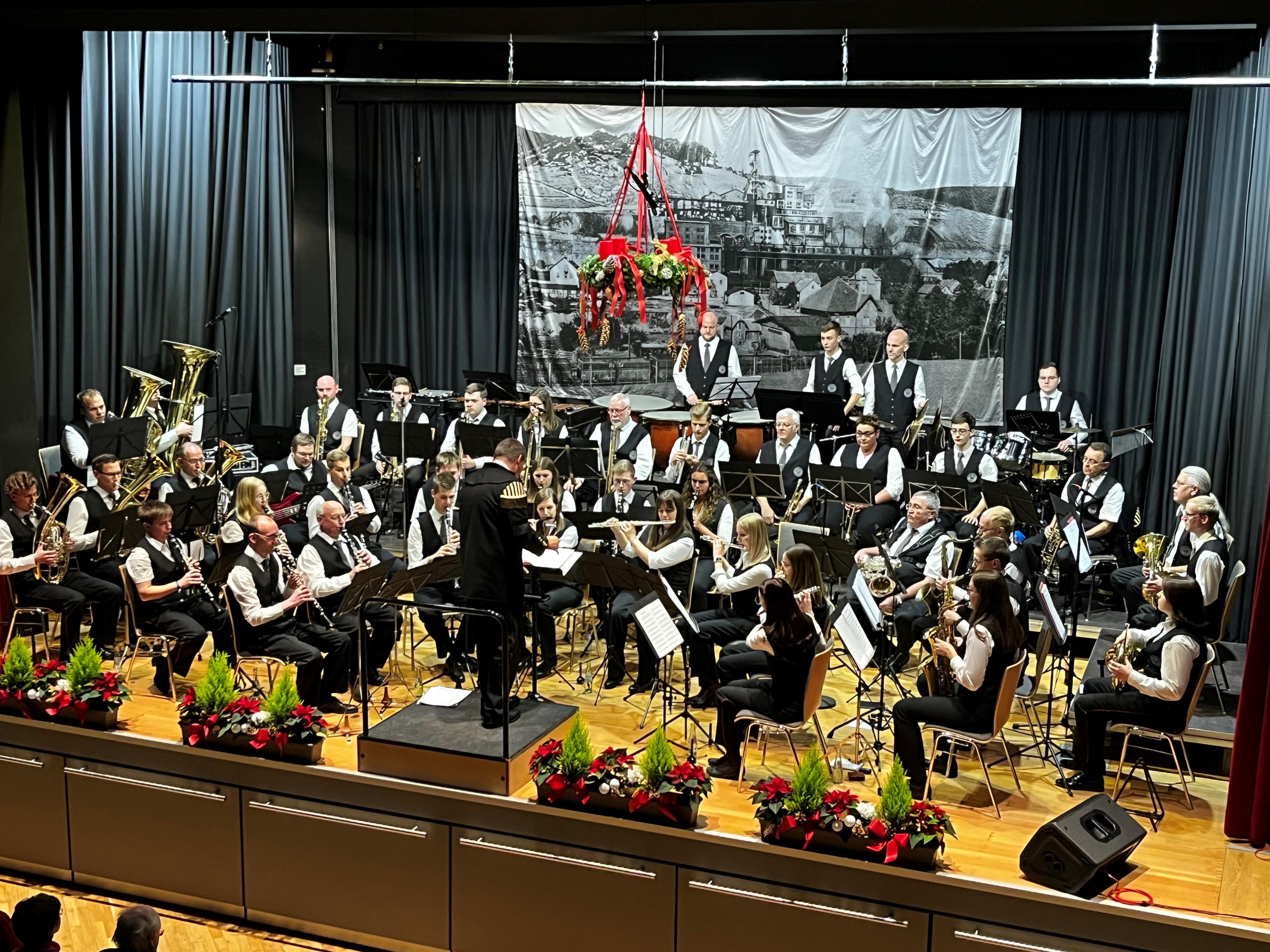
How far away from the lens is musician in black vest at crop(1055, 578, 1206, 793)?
18.9 ft

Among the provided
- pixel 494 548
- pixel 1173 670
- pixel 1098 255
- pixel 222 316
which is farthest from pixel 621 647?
pixel 1098 255

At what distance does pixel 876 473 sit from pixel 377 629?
4.12m

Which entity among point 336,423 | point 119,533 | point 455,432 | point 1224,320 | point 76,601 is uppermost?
point 1224,320

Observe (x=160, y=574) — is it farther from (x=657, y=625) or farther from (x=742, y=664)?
(x=742, y=664)

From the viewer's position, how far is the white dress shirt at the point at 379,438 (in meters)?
10.7

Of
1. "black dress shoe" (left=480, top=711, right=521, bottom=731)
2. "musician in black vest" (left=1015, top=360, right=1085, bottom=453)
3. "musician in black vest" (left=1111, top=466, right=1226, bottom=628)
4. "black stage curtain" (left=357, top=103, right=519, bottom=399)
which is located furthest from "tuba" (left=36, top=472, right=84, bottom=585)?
"musician in black vest" (left=1015, top=360, right=1085, bottom=453)

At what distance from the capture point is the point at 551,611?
25.7 ft

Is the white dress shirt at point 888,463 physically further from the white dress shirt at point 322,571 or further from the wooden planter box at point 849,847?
the wooden planter box at point 849,847

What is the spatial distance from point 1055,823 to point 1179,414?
669cm

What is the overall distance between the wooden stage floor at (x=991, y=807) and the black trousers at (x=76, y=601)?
395 millimetres

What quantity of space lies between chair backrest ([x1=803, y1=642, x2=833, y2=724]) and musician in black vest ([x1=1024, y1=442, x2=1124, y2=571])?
3.58 metres

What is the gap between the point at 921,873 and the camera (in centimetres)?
488

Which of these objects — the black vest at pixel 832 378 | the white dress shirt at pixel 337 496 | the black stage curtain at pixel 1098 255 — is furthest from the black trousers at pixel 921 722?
the black stage curtain at pixel 1098 255

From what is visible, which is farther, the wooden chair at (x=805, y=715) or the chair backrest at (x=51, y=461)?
the chair backrest at (x=51, y=461)
